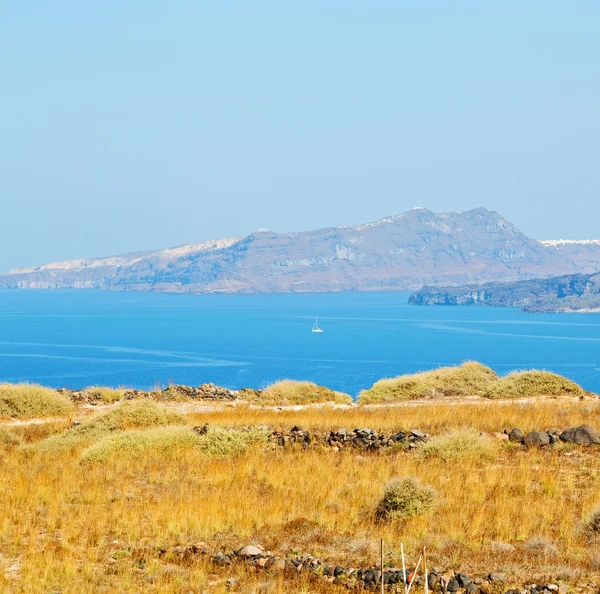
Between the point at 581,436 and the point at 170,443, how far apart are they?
858cm

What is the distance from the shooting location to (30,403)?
26.7 metres

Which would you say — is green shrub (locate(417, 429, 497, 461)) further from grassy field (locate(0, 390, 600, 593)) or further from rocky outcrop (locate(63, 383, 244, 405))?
rocky outcrop (locate(63, 383, 244, 405))

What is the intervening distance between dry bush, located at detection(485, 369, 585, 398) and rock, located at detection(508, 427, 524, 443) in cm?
1277

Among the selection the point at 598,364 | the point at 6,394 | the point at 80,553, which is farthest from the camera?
the point at 598,364

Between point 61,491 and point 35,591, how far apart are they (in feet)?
14.9

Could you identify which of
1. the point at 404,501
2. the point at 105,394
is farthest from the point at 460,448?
the point at 105,394

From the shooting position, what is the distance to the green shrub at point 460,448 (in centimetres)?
1593

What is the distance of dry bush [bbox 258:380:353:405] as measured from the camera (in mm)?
31859

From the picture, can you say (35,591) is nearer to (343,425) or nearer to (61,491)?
(61,491)

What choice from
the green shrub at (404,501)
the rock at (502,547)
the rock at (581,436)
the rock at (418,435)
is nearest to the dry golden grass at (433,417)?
the rock at (418,435)

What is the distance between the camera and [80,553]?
10344 mm

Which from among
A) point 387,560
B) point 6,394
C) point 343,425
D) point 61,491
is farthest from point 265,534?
point 6,394

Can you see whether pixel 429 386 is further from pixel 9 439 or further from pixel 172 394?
pixel 9 439

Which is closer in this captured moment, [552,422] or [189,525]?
[189,525]
